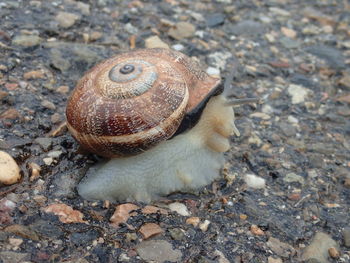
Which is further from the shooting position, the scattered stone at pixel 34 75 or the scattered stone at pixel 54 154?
the scattered stone at pixel 34 75

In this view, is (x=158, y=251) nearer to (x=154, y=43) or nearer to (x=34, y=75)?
(x=34, y=75)

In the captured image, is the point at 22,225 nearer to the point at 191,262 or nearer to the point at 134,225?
the point at 134,225

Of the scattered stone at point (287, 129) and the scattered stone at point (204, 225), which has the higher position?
the scattered stone at point (287, 129)

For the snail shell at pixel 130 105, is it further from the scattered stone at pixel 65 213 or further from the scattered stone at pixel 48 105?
the scattered stone at pixel 48 105

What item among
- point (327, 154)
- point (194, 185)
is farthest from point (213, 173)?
point (327, 154)

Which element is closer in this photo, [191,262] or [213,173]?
[191,262]

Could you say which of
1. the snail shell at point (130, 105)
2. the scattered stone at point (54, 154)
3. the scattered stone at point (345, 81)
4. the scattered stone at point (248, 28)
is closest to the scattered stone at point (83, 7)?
the scattered stone at point (248, 28)

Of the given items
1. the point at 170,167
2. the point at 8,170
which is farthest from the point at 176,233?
the point at 8,170
